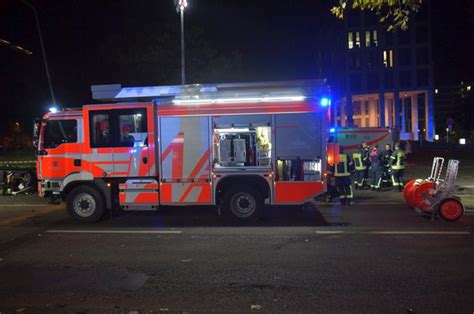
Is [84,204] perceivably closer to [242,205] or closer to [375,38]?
[242,205]

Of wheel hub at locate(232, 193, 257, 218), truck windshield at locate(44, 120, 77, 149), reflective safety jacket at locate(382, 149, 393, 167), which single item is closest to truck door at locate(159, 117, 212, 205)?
wheel hub at locate(232, 193, 257, 218)

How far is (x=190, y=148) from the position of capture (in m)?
9.88

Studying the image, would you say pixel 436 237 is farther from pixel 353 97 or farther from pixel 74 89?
pixel 353 97

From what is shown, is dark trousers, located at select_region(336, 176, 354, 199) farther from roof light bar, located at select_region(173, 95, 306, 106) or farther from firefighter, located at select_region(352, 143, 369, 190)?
firefighter, located at select_region(352, 143, 369, 190)

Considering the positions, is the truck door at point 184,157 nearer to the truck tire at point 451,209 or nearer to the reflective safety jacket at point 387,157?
the truck tire at point 451,209

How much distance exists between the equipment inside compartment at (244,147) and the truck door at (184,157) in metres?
0.30

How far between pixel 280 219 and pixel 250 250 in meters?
2.84

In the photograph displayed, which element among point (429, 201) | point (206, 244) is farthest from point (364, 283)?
point (429, 201)

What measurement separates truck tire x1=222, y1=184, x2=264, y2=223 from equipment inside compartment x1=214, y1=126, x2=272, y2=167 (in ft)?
1.81

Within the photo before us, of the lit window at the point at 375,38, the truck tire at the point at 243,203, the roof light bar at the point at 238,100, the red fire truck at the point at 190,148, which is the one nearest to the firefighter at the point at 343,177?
the red fire truck at the point at 190,148

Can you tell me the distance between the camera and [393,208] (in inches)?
452

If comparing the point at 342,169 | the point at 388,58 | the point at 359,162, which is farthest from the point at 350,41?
the point at 342,169

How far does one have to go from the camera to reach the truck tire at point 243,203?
9719 millimetres

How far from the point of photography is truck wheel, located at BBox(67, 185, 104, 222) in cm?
1009
